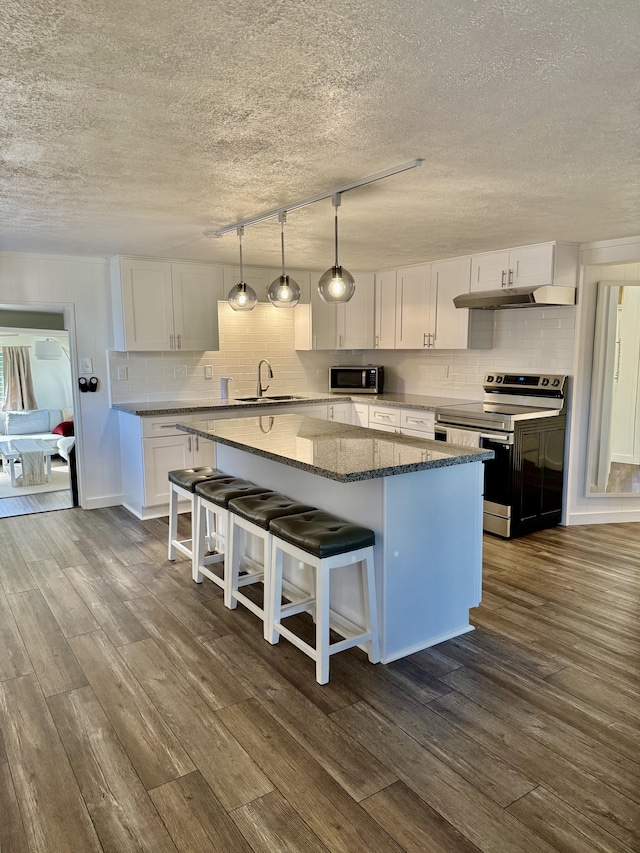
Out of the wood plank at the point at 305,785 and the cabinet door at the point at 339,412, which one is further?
the cabinet door at the point at 339,412

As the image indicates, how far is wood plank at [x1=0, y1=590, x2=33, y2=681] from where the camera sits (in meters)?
2.62

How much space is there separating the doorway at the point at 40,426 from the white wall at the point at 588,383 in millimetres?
4375

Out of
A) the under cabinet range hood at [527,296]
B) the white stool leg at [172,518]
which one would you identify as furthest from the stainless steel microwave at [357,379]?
the white stool leg at [172,518]

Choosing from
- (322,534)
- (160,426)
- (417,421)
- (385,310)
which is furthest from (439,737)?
(385,310)

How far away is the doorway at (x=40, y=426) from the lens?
557 centimetres

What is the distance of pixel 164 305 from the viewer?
516cm

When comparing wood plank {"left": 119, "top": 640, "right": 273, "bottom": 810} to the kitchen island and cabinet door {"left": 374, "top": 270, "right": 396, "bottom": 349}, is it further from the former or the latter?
cabinet door {"left": 374, "top": 270, "right": 396, "bottom": 349}

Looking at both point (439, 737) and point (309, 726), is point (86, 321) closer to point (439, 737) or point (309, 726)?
point (309, 726)

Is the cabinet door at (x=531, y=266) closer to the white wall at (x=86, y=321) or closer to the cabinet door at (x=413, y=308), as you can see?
the cabinet door at (x=413, y=308)

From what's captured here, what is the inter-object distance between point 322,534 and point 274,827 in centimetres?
110

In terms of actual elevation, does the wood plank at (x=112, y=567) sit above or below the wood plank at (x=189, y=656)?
above

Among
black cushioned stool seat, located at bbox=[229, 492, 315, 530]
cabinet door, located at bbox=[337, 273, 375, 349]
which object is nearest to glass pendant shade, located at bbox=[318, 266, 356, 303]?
black cushioned stool seat, located at bbox=[229, 492, 315, 530]

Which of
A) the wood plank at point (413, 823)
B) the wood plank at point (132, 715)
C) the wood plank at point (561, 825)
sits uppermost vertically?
the wood plank at point (561, 825)

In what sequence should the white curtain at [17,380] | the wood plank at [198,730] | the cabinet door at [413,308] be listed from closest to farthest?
the wood plank at [198,730]
the cabinet door at [413,308]
the white curtain at [17,380]
